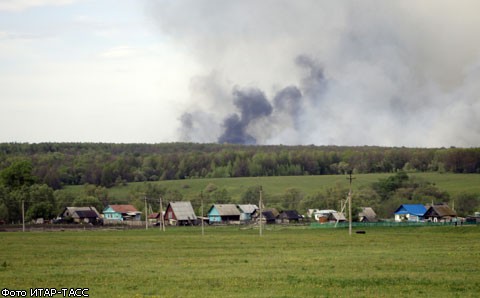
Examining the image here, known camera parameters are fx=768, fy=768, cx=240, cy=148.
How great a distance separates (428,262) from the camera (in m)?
39.2

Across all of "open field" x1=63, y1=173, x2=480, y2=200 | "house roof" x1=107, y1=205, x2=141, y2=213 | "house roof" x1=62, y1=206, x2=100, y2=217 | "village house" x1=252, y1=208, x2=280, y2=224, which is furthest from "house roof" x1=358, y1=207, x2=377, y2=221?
"house roof" x1=62, y1=206, x2=100, y2=217

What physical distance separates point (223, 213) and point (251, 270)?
97465mm

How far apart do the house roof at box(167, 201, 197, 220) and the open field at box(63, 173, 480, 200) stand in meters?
23.2

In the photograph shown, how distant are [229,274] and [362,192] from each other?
339 ft

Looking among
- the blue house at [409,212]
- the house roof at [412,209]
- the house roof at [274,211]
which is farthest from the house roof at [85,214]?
the house roof at [412,209]

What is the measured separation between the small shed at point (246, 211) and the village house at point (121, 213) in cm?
1828

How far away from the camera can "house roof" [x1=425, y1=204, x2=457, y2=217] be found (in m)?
116

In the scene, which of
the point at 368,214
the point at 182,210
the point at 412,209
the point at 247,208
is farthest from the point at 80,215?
the point at 412,209

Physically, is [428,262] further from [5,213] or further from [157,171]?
[157,171]

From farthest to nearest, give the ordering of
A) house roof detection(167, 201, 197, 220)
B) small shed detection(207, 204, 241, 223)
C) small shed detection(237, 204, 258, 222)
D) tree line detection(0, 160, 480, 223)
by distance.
A: small shed detection(237, 204, 258, 222) < small shed detection(207, 204, 241, 223) < house roof detection(167, 201, 197, 220) < tree line detection(0, 160, 480, 223)

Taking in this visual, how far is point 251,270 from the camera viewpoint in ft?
118

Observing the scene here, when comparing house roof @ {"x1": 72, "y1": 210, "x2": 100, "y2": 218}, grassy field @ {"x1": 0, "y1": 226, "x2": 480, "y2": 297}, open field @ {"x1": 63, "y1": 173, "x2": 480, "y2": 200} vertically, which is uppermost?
open field @ {"x1": 63, "y1": 173, "x2": 480, "y2": 200}

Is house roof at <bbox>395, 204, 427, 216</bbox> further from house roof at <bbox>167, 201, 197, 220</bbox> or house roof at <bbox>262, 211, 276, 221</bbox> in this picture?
house roof at <bbox>167, 201, 197, 220</bbox>

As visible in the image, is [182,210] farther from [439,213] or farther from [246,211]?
[439,213]
